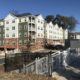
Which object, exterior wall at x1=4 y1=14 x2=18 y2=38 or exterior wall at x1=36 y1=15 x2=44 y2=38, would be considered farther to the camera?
exterior wall at x1=36 y1=15 x2=44 y2=38

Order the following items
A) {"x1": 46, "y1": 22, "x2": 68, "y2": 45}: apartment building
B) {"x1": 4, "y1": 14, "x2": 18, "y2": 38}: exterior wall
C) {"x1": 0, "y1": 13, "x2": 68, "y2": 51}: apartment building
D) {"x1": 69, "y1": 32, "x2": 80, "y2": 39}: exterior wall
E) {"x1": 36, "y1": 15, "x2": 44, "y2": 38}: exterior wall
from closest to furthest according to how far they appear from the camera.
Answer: {"x1": 0, "y1": 13, "x2": 68, "y2": 51}: apartment building → {"x1": 4, "y1": 14, "x2": 18, "y2": 38}: exterior wall → {"x1": 36, "y1": 15, "x2": 44, "y2": 38}: exterior wall → {"x1": 46, "y1": 22, "x2": 68, "y2": 45}: apartment building → {"x1": 69, "y1": 32, "x2": 80, "y2": 39}: exterior wall

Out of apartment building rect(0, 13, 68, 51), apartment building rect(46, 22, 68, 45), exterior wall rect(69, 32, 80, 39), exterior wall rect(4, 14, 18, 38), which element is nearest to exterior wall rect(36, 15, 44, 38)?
apartment building rect(0, 13, 68, 51)

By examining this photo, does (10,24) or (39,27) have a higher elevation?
(10,24)

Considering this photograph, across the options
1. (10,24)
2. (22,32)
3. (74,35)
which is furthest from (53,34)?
(74,35)

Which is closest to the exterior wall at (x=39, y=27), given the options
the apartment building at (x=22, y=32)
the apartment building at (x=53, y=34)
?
the apartment building at (x=22, y=32)

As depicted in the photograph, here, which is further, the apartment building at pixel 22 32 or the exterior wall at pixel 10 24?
the exterior wall at pixel 10 24

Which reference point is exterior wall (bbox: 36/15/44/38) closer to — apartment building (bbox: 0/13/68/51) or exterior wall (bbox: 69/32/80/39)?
apartment building (bbox: 0/13/68/51)

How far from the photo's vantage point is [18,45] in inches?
2621


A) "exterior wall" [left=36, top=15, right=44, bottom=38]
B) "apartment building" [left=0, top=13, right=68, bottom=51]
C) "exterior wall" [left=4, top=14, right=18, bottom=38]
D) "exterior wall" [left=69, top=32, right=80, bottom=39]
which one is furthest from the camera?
"exterior wall" [left=69, top=32, right=80, bottom=39]

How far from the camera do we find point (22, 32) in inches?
2603

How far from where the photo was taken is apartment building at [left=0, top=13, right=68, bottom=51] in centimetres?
6488

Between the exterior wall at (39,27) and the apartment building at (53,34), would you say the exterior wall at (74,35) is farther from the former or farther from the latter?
the exterior wall at (39,27)

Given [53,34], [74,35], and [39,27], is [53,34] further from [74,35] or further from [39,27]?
[74,35]

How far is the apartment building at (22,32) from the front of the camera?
64.9m
